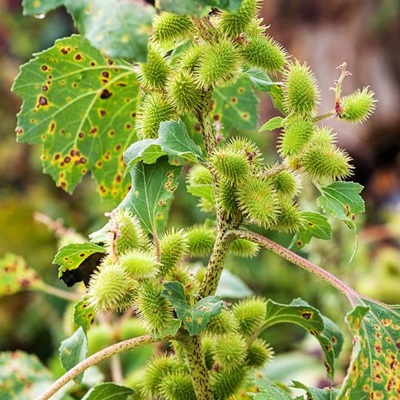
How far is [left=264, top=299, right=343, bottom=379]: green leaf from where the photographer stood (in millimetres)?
824

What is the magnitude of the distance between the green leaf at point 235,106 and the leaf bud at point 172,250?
0.97 feet

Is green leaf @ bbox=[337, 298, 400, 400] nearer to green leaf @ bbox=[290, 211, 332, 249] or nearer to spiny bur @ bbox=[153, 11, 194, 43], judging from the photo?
green leaf @ bbox=[290, 211, 332, 249]

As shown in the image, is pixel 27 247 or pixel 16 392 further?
pixel 27 247

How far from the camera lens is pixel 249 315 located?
851 mm

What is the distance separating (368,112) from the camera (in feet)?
Result: 2.56

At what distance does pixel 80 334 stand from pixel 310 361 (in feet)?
3.67

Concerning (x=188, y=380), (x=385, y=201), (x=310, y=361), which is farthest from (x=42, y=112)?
(x=385, y=201)

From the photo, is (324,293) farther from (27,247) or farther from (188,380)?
(188,380)

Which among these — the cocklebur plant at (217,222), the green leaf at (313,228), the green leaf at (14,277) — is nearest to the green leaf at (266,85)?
the cocklebur plant at (217,222)

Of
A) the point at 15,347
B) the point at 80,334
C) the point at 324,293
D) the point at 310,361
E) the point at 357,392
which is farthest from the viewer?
the point at 15,347

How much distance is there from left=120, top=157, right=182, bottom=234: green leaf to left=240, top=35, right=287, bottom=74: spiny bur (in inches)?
5.5

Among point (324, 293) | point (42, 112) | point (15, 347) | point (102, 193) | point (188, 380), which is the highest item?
point (42, 112)

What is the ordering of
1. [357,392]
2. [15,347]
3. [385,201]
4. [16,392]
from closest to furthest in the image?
1. [357,392]
2. [16,392]
3. [15,347]
4. [385,201]

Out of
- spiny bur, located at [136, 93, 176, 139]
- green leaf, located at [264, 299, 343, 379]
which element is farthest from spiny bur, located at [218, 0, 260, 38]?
green leaf, located at [264, 299, 343, 379]
